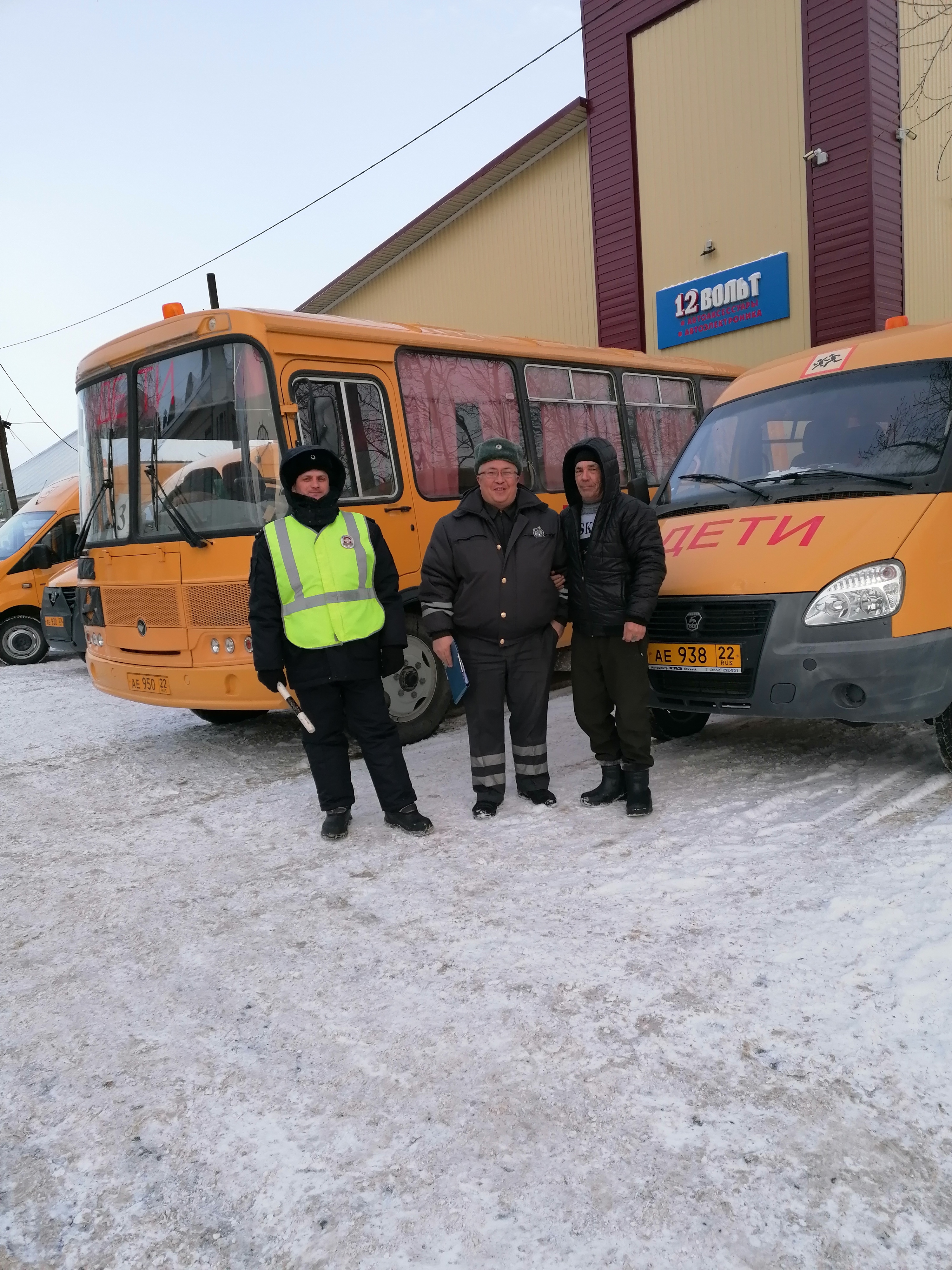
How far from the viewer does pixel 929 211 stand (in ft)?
46.1

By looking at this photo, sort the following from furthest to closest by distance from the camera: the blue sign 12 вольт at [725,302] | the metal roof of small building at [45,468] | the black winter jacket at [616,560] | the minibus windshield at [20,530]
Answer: the metal roof of small building at [45,468]
the blue sign 12 вольт at [725,302]
the minibus windshield at [20,530]
the black winter jacket at [616,560]

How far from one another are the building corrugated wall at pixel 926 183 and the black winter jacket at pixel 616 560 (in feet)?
36.7

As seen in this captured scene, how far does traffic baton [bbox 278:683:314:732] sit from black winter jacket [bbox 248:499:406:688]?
0.08m

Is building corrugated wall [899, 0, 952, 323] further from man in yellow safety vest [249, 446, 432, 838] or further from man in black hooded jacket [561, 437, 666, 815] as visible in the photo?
man in yellow safety vest [249, 446, 432, 838]

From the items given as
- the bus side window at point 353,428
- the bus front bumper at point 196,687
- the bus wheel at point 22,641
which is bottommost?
the bus wheel at point 22,641

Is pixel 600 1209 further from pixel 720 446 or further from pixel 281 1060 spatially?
pixel 720 446

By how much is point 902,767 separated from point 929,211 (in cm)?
1214

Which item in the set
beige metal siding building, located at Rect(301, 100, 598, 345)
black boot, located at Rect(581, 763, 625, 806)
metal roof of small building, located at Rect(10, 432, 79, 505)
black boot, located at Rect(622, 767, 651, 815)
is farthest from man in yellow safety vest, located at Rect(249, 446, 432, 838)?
metal roof of small building, located at Rect(10, 432, 79, 505)

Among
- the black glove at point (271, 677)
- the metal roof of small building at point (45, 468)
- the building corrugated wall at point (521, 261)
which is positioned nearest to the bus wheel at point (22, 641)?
the building corrugated wall at point (521, 261)

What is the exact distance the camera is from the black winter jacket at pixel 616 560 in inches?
180

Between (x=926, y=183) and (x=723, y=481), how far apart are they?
11.4m

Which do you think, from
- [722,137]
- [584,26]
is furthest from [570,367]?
[584,26]

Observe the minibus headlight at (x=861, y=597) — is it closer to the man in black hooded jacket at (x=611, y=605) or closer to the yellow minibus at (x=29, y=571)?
the man in black hooded jacket at (x=611, y=605)

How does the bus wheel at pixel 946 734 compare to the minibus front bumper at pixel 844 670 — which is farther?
the bus wheel at pixel 946 734
